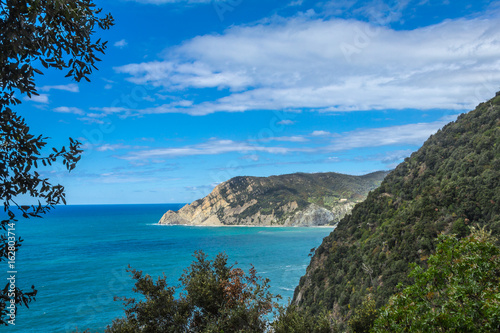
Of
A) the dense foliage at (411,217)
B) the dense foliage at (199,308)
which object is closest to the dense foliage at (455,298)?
the dense foliage at (199,308)

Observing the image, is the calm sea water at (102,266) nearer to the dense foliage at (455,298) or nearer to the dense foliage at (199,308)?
the dense foliage at (199,308)

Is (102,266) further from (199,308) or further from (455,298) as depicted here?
(455,298)

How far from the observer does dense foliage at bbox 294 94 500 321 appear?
1204 inches

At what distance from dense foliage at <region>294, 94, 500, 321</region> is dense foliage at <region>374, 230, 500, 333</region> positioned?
1929 cm

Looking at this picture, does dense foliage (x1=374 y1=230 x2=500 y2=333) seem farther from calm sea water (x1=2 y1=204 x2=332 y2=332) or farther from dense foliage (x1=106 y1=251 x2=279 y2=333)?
calm sea water (x1=2 y1=204 x2=332 y2=332)

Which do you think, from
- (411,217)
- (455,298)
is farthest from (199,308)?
(411,217)

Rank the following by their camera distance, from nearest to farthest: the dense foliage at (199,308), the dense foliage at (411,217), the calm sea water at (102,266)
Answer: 1. the dense foliage at (199,308)
2. the dense foliage at (411,217)
3. the calm sea water at (102,266)

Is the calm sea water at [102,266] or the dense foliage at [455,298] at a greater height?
the dense foliage at [455,298]

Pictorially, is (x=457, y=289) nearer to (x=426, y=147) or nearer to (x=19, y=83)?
(x=19, y=83)

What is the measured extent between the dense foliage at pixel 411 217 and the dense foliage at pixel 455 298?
63.3 feet

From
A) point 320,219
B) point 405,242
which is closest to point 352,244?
point 405,242

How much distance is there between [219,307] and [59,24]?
32.5 feet

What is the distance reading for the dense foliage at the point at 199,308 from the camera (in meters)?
10.3

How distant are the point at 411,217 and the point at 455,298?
29.7 metres
